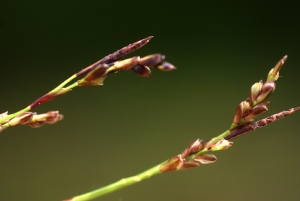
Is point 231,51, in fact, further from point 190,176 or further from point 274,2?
point 190,176

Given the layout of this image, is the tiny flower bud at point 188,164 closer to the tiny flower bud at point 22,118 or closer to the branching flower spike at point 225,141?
the branching flower spike at point 225,141

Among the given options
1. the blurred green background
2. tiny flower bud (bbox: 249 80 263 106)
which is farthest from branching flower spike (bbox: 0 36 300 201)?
the blurred green background

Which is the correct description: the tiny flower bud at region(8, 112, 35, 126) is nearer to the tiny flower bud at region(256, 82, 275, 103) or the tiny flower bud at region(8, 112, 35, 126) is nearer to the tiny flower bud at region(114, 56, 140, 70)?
the tiny flower bud at region(114, 56, 140, 70)

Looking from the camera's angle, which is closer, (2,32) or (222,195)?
(2,32)

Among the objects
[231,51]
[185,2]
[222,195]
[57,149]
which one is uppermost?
[185,2]

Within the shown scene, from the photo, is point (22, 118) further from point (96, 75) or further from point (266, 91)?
point (266, 91)

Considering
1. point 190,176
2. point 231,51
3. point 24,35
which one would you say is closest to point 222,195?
point 190,176
